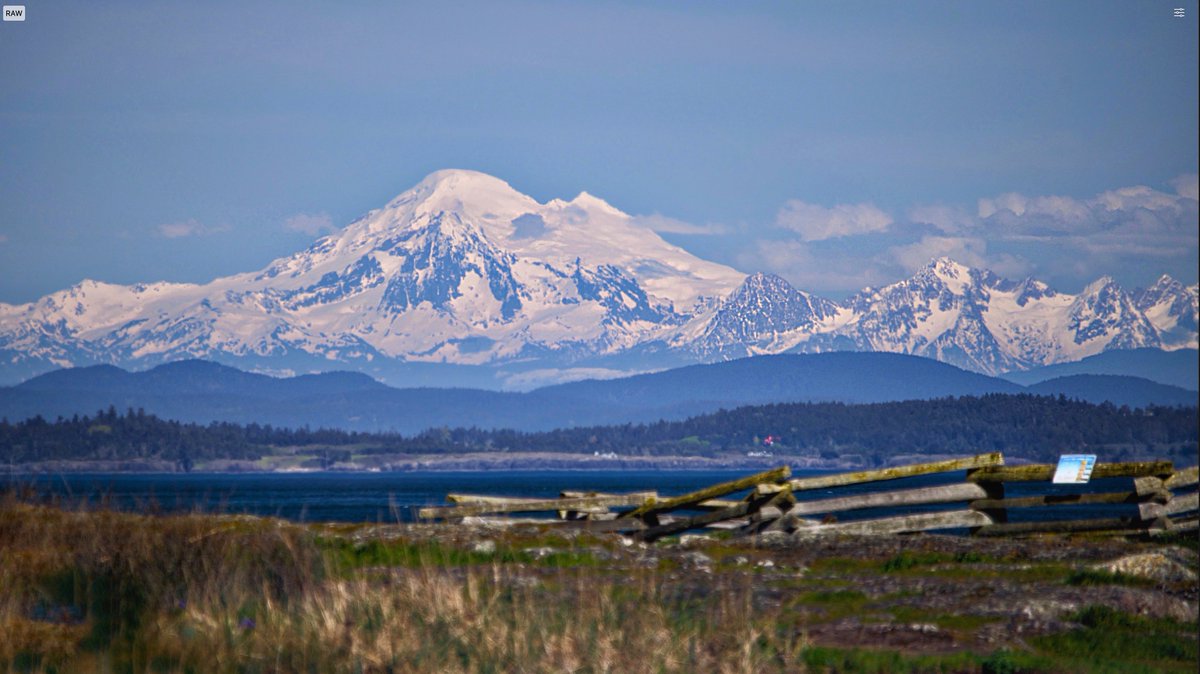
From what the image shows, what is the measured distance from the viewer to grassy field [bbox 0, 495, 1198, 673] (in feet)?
56.7

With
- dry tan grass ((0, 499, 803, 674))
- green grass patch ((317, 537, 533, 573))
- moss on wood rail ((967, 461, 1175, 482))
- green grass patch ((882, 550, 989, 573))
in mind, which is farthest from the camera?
moss on wood rail ((967, 461, 1175, 482))

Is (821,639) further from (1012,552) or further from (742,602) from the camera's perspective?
(1012,552)

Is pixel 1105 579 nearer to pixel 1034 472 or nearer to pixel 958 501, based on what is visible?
pixel 958 501

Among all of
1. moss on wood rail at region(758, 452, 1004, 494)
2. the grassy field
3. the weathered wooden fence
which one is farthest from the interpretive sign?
moss on wood rail at region(758, 452, 1004, 494)

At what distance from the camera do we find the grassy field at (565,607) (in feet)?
56.7

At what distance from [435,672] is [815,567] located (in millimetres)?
8943

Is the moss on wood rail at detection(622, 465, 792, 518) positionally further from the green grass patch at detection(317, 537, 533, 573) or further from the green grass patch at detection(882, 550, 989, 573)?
the green grass patch at detection(317, 537, 533, 573)

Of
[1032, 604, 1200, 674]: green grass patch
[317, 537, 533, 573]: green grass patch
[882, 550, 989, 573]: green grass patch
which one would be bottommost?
[1032, 604, 1200, 674]: green grass patch

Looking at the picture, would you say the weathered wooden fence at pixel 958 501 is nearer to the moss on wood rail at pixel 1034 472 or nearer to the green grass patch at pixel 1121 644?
the moss on wood rail at pixel 1034 472

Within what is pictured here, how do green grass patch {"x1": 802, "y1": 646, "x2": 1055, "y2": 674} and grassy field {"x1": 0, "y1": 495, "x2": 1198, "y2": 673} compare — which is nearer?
green grass patch {"x1": 802, "y1": 646, "x2": 1055, "y2": 674}

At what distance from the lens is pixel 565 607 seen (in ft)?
62.2

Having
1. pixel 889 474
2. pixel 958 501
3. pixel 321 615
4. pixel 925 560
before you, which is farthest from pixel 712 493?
pixel 321 615

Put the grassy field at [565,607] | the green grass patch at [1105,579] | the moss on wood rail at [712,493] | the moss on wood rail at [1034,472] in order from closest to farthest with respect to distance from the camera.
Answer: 1. the grassy field at [565,607]
2. the green grass patch at [1105,579]
3. the moss on wood rail at [1034,472]
4. the moss on wood rail at [712,493]

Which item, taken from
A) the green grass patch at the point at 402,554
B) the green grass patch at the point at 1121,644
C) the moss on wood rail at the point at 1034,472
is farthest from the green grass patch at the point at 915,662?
the moss on wood rail at the point at 1034,472
